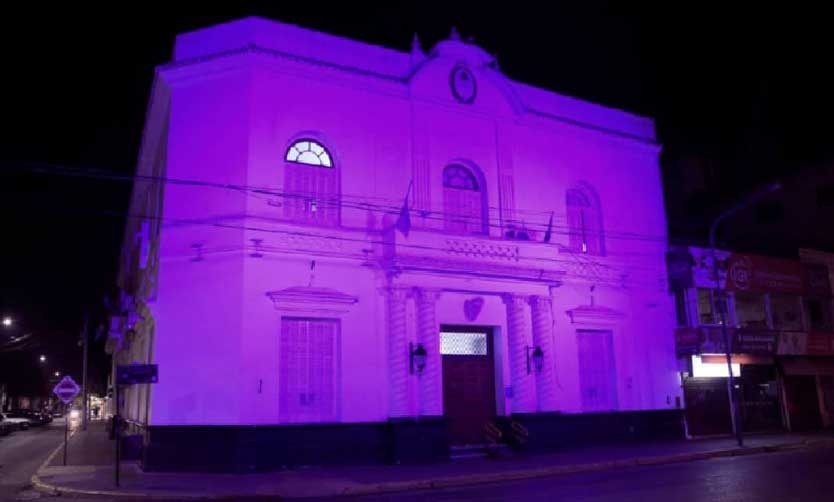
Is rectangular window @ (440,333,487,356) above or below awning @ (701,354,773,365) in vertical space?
above

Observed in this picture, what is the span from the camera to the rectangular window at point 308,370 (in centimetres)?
1722

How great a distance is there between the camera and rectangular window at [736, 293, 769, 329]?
27.4 meters

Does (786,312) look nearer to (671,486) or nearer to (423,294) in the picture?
(423,294)

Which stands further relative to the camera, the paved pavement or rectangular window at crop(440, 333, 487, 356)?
rectangular window at crop(440, 333, 487, 356)

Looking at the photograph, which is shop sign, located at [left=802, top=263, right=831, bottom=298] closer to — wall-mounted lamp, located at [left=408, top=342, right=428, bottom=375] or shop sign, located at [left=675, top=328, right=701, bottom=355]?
shop sign, located at [left=675, top=328, right=701, bottom=355]

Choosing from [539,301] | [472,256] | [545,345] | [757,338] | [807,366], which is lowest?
[807,366]

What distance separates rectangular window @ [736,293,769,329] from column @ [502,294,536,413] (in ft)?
39.6

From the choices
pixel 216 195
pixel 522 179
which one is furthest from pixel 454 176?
pixel 216 195

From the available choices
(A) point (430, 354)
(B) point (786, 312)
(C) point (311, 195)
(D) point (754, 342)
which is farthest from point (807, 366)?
(C) point (311, 195)

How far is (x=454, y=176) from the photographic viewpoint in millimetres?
21078

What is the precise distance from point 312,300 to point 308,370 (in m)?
1.82

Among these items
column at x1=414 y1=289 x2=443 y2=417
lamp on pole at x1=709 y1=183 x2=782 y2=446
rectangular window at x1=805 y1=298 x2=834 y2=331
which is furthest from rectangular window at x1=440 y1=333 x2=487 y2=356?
rectangular window at x1=805 y1=298 x2=834 y2=331

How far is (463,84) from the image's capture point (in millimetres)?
21422

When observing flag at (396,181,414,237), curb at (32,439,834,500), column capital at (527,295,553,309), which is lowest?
curb at (32,439,834,500)
